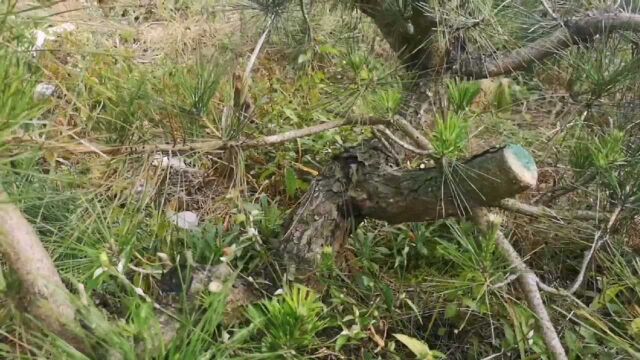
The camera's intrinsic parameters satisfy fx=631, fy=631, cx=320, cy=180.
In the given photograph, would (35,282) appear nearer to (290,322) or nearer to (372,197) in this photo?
(290,322)

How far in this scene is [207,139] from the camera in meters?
0.98

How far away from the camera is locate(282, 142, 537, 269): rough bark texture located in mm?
1120

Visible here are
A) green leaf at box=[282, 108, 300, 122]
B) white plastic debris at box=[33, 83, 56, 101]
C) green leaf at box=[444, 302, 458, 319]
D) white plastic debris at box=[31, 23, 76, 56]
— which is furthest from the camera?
white plastic debris at box=[31, 23, 76, 56]

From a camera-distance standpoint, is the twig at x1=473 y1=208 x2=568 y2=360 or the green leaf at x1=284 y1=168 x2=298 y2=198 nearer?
the twig at x1=473 y1=208 x2=568 y2=360

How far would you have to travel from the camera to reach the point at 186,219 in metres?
1.61

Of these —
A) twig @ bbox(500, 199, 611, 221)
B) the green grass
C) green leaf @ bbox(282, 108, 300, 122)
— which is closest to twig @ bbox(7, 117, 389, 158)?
the green grass

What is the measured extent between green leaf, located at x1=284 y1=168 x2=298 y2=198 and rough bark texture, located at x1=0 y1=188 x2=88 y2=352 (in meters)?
1.01

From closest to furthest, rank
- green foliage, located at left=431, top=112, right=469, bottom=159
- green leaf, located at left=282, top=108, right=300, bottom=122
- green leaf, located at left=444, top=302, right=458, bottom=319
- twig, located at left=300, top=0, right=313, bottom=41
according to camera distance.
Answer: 1. green foliage, located at left=431, top=112, right=469, bottom=159
2. green leaf, located at left=444, top=302, right=458, bottom=319
3. twig, located at left=300, top=0, right=313, bottom=41
4. green leaf, located at left=282, top=108, right=300, bottom=122

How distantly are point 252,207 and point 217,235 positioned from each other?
5.1 inches

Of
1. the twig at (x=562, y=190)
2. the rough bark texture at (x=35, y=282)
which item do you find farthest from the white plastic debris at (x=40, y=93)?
the twig at (x=562, y=190)

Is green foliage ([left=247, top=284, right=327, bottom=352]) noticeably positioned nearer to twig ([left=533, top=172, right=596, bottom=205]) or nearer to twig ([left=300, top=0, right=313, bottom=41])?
twig ([left=533, top=172, right=596, bottom=205])

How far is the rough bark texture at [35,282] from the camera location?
725 mm

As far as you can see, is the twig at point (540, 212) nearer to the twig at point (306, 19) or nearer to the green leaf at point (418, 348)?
the green leaf at point (418, 348)

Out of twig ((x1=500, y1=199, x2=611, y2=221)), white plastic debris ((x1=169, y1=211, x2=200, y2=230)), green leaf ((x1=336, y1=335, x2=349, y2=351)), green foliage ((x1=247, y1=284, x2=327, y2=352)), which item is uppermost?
green foliage ((x1=247, y1=284, x2=327, y2=352))
